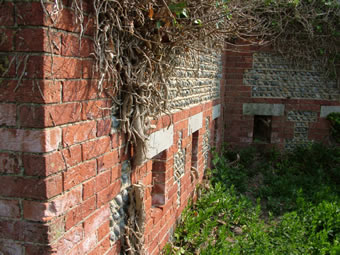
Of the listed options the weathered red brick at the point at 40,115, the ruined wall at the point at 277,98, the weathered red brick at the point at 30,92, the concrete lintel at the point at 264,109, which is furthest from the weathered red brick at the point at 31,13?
the concrete lintel at the point at 264,109

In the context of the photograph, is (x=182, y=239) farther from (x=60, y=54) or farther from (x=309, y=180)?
(x=309, y=180)

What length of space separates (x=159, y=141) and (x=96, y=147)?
1.30 metres

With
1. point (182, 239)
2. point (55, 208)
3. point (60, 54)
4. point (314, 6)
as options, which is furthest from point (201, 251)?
point (314, 6)

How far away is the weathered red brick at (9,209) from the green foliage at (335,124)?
743 centimetres

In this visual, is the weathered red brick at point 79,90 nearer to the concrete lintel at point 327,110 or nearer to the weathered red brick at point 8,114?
the weathered red brick at point 8,114

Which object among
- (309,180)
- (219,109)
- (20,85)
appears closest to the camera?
(20,85)

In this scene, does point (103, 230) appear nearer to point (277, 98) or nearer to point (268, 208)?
point (268, 208)

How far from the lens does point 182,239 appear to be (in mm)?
4160

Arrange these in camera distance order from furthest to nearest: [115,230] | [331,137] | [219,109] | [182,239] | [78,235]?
[331,137]
[219,109]
[182,239]
[115,230]
[78,235]

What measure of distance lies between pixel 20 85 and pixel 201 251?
3.00 metres

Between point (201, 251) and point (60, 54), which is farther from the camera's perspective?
point (201, 251)

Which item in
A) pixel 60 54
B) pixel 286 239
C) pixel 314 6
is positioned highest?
pixel 314 6

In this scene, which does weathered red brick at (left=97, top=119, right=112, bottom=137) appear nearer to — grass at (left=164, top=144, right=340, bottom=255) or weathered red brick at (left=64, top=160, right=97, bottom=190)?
weathered red brick at (left=64, top=160, right=97, bottom=190)

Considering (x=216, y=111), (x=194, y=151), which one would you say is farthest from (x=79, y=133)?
(x=216, y=111)
